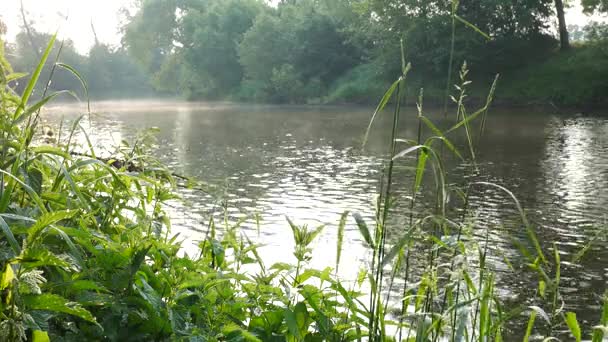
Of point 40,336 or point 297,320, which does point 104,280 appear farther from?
point 297,320

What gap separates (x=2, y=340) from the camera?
52.5 inches

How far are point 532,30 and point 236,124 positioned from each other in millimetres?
15789

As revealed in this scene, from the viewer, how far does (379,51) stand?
3145 cm

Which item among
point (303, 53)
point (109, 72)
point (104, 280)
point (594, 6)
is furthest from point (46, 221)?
point (109, 72)

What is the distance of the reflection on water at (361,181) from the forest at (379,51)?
5.97 meters

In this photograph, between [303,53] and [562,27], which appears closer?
[562,27]

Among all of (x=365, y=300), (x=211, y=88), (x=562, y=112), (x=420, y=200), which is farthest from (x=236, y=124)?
(x=211, y=88)

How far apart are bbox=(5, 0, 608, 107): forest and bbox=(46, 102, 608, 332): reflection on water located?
→ 5.97 metres

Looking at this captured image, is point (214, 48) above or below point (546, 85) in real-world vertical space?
above

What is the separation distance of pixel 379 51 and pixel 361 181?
22971mm

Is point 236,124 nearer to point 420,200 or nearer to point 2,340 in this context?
point 420,200

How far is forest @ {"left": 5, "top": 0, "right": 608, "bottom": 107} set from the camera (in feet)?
84.6

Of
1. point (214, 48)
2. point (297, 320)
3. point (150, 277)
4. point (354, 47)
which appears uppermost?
point (214, 48)

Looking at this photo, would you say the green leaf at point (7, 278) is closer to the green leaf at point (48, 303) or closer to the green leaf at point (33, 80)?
the green leaf at point (48, 303)
